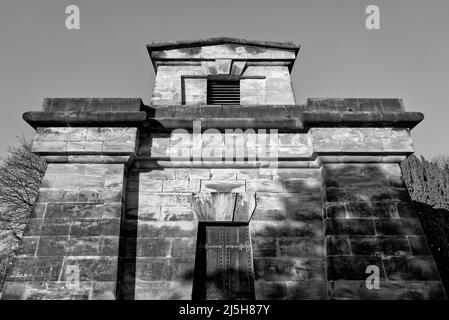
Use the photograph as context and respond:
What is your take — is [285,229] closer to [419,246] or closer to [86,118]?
[419,246]

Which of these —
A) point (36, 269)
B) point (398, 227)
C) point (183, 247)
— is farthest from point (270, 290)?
point (36, 269)

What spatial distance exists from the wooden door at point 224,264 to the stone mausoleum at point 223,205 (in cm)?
2

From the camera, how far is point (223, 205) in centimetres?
531

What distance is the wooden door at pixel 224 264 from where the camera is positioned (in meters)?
4.97

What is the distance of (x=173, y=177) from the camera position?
553 centimetres

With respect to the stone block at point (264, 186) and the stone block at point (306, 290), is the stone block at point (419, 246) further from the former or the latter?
the stone block at point (264, 186)

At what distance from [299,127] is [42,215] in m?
4.35

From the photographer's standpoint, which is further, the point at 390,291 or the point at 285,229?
the point at 285,229

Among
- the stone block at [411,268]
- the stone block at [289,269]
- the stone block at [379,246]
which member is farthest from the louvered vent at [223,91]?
the stone block at [411,268]

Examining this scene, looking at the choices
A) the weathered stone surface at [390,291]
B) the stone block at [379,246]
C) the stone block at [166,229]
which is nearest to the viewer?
the weathered stone surface at [390,291]

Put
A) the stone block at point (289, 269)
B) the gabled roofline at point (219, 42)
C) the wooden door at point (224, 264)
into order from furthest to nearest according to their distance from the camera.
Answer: the gabled roofline at point (219, 42)
the wooden door at point (224, 264)
the stone block at point (289, 269)

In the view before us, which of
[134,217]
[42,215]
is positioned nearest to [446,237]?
[134,217]

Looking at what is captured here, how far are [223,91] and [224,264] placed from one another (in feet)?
17.4
